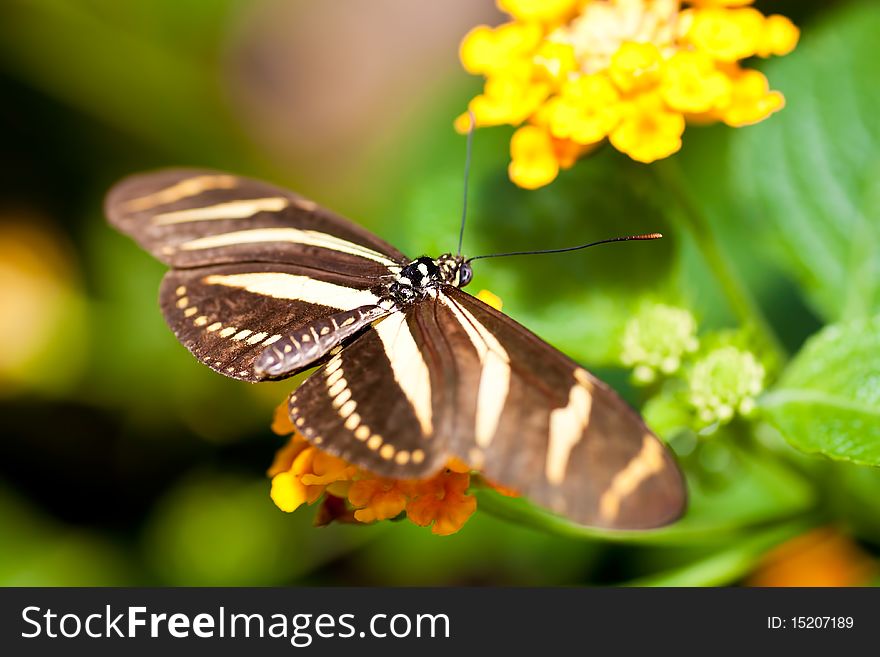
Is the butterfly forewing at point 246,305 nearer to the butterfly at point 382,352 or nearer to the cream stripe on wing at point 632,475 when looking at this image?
the butterfly at point 382,352

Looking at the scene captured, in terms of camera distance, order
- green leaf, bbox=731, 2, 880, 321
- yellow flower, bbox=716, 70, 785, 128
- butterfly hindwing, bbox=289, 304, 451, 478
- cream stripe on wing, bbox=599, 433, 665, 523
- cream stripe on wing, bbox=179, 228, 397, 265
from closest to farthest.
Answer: cream stripe on wing, bbox=599, 433, 665, 523, butterfly hindwing, bbox=289, 304, 451, 478, yellow flower, bbox=716, 70, 785, 128, cream stripe on wing, bbox=179, 228, 397, 265, green leaf, bbox=731, 2, 880, 321

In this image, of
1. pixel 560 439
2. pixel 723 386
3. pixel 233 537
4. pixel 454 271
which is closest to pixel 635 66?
pixel 454 271

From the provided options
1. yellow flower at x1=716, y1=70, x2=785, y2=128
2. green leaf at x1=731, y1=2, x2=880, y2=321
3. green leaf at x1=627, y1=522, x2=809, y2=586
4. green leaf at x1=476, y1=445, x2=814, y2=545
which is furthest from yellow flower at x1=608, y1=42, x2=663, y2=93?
green leaf at x1=627, y1=522, x2=809, y2=586

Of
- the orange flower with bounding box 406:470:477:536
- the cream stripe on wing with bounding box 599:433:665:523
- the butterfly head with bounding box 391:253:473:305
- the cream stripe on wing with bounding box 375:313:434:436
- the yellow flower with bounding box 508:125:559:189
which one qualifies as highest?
the yellow flower with bounding box 508:125:559:189

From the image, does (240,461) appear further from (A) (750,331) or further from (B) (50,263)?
(A) (750,331)

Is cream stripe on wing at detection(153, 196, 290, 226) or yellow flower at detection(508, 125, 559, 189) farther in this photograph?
cream stripe on wing at detection(153, 196, 290, 226)

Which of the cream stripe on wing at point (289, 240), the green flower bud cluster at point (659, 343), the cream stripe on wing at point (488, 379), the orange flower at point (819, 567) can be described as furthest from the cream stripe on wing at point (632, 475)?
the orange flower at point (819, 567)

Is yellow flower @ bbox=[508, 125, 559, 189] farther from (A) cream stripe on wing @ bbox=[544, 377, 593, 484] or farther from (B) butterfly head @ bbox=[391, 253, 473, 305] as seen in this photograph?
(A) cream stripe on wing @ bbox=[544, 377, 593, 484]
